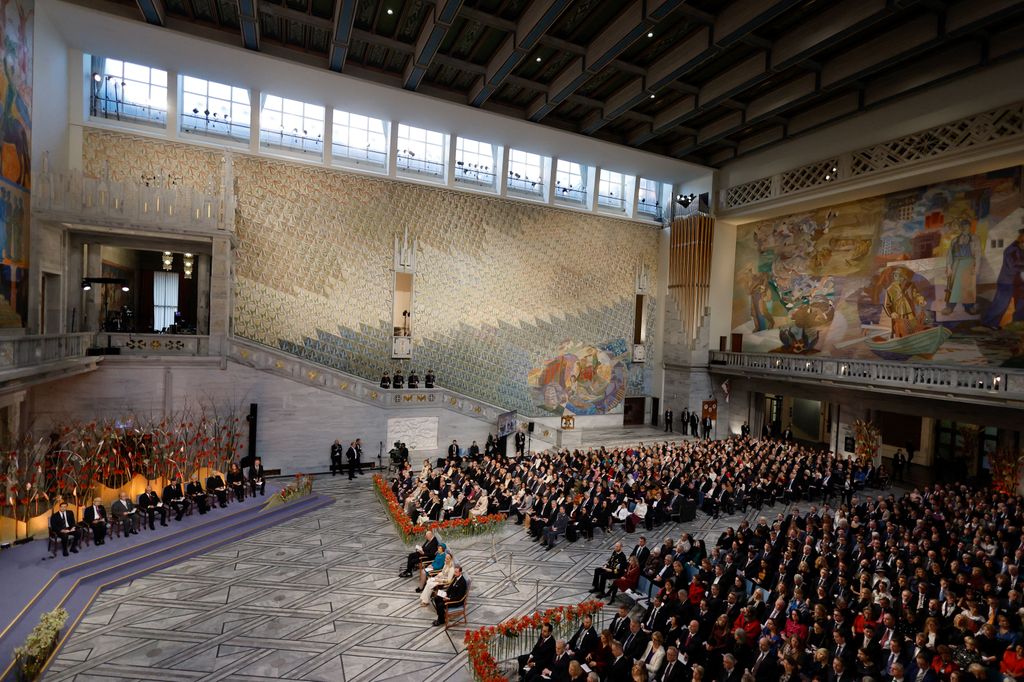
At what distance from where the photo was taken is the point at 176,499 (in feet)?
35.4

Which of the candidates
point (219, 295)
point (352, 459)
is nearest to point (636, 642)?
point (352, 459)

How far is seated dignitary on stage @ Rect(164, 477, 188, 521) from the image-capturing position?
10617 millimetres

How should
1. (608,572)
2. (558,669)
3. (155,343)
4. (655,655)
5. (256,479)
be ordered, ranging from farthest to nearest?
(155,343) → (256,479) → (608,572) → (655,655) → (558,669)

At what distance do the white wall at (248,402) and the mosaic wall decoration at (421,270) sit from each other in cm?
209

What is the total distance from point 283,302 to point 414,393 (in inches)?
196

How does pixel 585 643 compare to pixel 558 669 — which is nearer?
pixel 558 669

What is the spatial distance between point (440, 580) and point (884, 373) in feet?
48.5

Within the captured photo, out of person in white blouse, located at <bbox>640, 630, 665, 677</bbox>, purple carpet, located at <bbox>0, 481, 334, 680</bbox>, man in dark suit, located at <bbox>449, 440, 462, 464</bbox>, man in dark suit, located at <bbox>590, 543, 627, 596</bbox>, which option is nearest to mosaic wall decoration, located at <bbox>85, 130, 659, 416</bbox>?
man in dark suit, located at <bbox>449, 440, 462, 464</bbox>

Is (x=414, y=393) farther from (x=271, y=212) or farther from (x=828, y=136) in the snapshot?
(x=828, y=136)

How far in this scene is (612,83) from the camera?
16.2 metres

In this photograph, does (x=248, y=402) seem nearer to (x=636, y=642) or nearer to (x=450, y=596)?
(x=450, y=596)

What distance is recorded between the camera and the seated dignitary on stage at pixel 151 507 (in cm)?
1009

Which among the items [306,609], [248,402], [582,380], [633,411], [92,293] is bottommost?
[306,609]

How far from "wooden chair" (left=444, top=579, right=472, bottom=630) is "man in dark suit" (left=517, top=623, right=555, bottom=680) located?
158 centimetres
